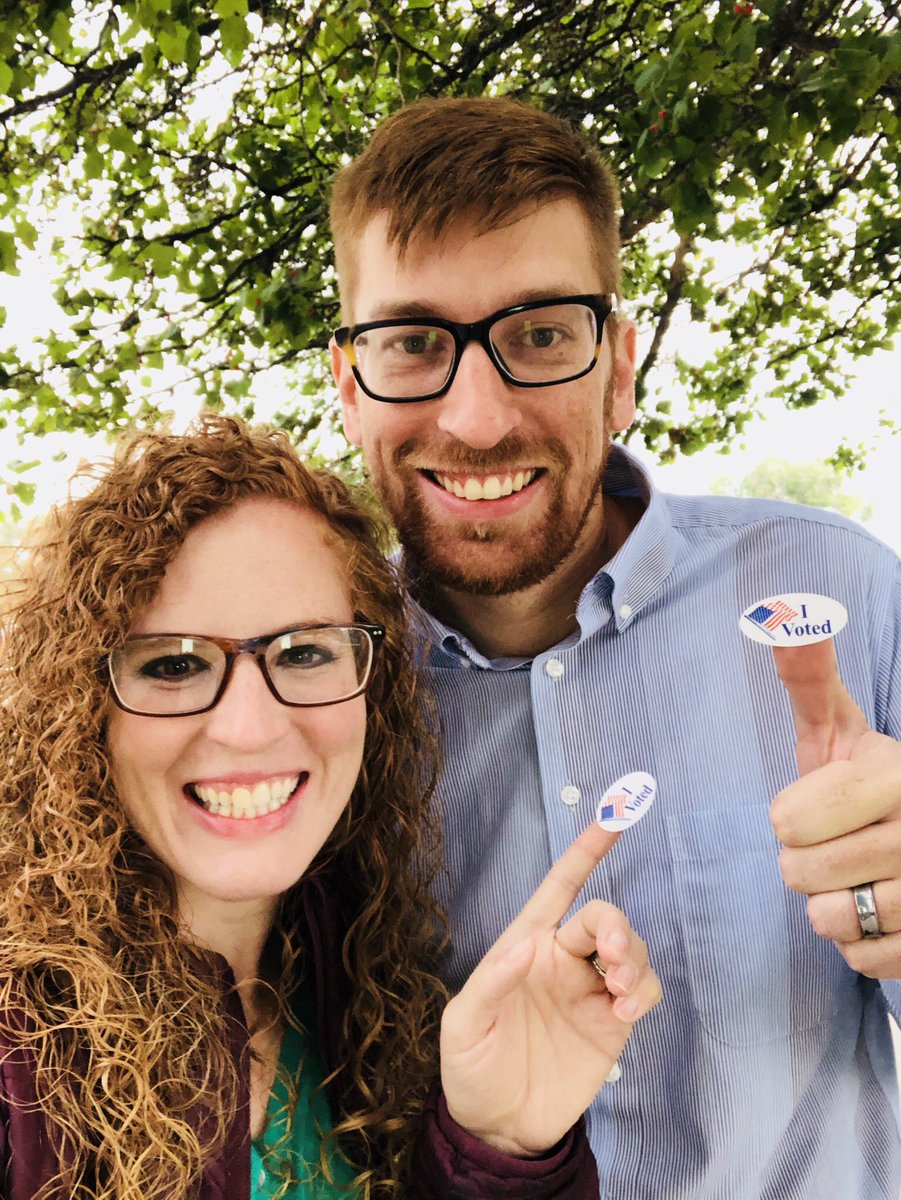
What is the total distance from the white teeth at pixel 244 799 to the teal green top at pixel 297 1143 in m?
0.51

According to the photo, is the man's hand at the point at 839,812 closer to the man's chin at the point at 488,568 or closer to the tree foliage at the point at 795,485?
the man's chin at the point at 488,568

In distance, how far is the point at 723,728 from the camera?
2.20m

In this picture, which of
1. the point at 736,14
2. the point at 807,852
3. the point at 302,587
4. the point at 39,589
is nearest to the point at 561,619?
the point at 302,587

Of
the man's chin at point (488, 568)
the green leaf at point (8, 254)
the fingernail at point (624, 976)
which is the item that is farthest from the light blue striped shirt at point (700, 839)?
the green leaf at point (8, 254)

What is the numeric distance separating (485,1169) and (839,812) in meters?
0.84

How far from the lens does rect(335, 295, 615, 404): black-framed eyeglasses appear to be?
2244 millimetres

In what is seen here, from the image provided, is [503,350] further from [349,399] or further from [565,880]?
[565,880]

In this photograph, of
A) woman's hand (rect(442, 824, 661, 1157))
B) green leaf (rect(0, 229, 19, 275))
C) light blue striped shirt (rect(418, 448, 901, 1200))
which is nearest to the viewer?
woman's hand (rect(442, 824, 661, 1157))

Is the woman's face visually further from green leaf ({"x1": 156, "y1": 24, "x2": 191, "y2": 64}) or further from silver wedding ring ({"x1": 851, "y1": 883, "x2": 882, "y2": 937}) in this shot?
green leaf ({"x1": 156, "y1": 24, "x2": 191, "y2": 64})

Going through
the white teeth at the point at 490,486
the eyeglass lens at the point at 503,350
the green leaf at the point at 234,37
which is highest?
the green leaf at the point at 234,37

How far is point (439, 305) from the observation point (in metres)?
2.25

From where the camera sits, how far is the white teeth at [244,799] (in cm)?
173

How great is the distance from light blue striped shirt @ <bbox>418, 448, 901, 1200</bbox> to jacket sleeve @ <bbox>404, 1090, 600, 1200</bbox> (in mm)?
306

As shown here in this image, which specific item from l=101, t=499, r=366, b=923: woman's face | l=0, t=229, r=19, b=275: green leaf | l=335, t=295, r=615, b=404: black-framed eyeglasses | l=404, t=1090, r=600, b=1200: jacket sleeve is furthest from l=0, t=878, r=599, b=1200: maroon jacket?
l=0, t=229, r=19, b=275: green leaf
